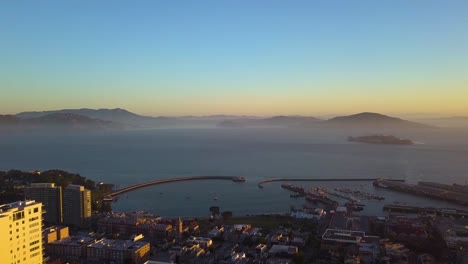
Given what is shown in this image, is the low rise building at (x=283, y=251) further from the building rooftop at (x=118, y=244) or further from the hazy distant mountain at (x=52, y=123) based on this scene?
the hazy distant mountain at (x=52, y=123)

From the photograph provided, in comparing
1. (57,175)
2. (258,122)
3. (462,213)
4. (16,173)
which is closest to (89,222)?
(57,175)

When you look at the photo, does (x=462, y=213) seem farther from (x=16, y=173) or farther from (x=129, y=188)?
(x=16, y=173)

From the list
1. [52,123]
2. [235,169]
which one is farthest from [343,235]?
[52,123]

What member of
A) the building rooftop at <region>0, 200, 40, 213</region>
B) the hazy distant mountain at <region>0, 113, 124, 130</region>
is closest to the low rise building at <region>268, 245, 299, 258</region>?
the building rooftop at <region>0, 200, 40, 213</region>

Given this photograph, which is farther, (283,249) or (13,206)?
(283,249)

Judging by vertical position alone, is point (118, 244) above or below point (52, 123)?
below

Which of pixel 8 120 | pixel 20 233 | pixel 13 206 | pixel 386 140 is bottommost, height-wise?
pixel 386 140

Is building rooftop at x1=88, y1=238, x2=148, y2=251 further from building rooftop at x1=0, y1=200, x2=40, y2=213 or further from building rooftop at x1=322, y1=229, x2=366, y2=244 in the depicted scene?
building rooftop at x1=322, y1=229, x2=366, y2=244

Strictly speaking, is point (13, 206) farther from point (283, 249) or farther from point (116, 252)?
point (283, 249)
